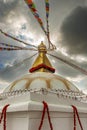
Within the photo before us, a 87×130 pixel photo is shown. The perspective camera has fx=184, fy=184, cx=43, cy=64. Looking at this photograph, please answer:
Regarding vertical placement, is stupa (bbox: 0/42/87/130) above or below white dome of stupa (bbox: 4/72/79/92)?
above

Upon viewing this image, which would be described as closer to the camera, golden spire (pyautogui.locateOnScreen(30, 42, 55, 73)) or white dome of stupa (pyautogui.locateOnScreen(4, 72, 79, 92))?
white dome of stupa (pyautogui.locateOnScreen(4, 72, 79, 92))

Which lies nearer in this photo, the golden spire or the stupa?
the stupa

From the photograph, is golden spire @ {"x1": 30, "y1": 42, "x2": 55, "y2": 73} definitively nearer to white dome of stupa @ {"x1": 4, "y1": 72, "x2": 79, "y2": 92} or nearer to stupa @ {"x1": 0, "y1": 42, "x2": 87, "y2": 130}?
white dome of stupa @ {"x1": 4, "y1": 72, "x2": 79, "y2": 92}

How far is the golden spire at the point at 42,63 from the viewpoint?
27.2 ft

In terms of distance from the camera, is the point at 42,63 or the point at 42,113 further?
the point at 42,63

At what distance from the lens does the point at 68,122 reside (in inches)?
119

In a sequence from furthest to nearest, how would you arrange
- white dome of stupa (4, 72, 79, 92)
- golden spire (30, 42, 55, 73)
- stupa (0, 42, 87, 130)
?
1. golden spire (30, 42, 55, 73)
2. white dome of stupa (4, 72, 79, 92)
3. stupa (0, 42, 87, 130)

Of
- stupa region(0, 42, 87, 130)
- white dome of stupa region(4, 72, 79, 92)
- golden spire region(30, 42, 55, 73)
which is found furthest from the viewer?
golden spire region(30, 42, 55, 73)

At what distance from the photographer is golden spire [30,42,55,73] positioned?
829 centimetres

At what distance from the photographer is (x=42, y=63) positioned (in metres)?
8.46

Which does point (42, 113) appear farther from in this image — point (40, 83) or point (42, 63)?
point (42, 63)

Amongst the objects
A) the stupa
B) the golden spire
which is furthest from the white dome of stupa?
the stupa

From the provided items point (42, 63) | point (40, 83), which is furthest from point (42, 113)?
point (42, 63)

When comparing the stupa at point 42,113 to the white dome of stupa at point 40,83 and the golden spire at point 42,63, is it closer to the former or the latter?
the white dome of stupa at point 40,83
